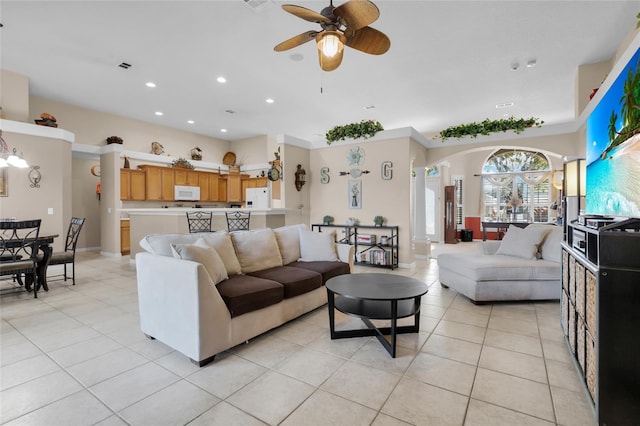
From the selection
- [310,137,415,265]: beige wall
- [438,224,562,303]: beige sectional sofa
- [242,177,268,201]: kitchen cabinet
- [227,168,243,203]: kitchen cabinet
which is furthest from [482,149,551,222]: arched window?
[227,168,243,203]: kitchen cabinet

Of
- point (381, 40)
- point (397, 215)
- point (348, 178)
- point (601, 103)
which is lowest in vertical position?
point (397, 215)

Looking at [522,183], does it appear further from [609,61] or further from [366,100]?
[366,100]

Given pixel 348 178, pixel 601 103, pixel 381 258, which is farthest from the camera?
pixel 348 178

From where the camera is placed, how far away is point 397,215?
5.89m

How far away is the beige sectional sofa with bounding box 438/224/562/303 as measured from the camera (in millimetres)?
3645

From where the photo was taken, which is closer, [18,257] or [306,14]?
[306,14]

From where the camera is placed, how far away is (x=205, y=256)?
265 centimetres

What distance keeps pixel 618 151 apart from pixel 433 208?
8634 millimetres

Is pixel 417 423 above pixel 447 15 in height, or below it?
below

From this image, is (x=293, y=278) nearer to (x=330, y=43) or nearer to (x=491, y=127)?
(x=330, y=43)

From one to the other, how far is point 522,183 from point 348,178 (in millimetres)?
7852

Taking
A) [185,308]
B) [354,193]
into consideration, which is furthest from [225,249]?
[354,193]

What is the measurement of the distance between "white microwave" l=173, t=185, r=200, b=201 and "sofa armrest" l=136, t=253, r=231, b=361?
6400 millimetres

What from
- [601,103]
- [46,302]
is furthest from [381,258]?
[46,302]
